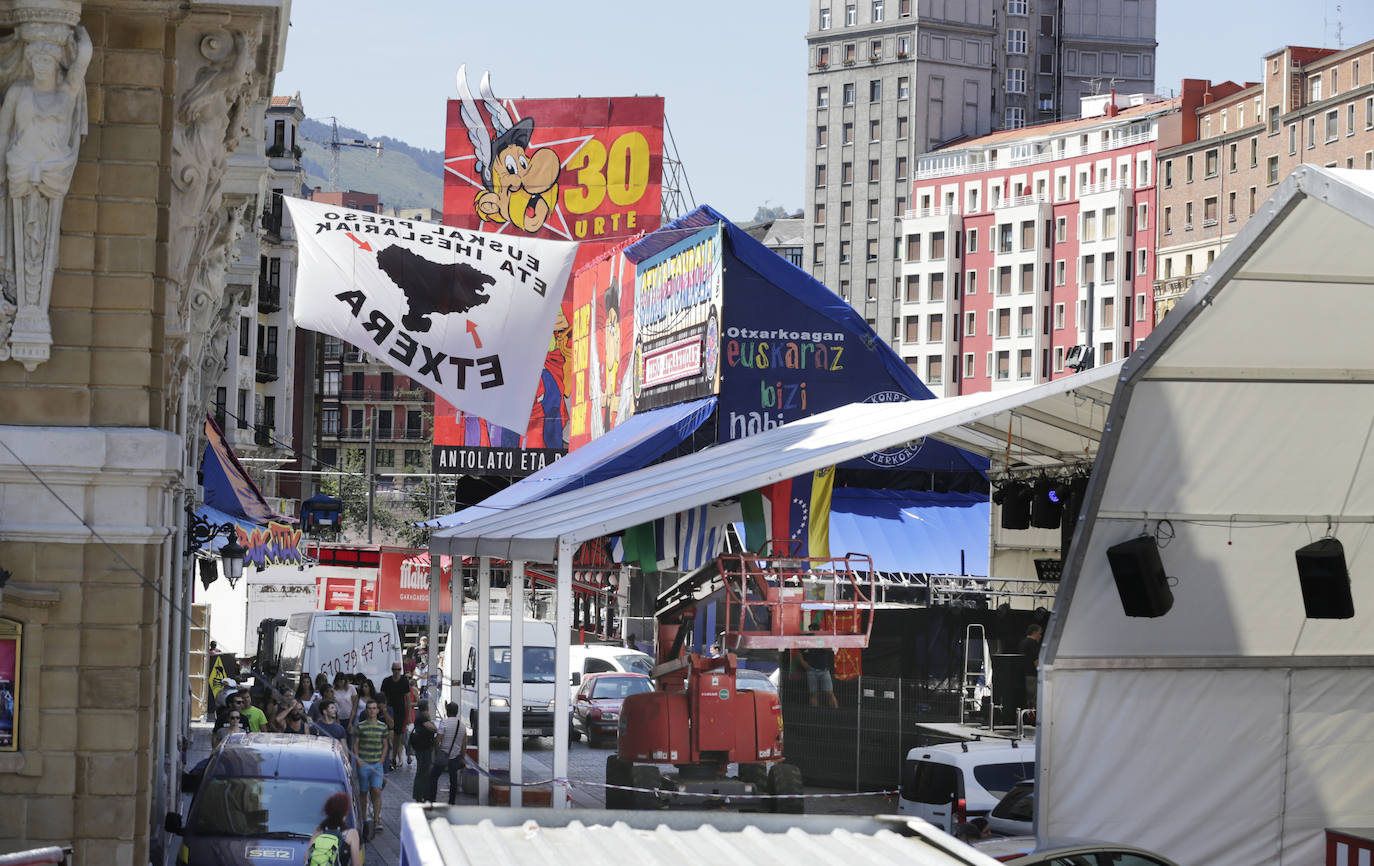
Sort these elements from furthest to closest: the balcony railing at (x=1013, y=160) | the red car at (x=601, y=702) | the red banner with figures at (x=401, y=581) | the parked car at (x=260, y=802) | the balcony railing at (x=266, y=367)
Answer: the balcony railing at (x=1013, y=160) < the balcony railing at (x=266, y=367) < the red banner with figures at (x=401, y=581) < the red car at (x=601, y=702) < the parked car at (x=260, y=802)

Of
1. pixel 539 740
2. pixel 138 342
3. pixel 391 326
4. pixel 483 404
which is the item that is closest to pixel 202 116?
pixel 138 342

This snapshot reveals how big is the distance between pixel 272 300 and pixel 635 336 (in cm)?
5196

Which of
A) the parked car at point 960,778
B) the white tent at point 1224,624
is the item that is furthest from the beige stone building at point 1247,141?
the white tent at point 1224,624

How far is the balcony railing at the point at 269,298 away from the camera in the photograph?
84.4 meters

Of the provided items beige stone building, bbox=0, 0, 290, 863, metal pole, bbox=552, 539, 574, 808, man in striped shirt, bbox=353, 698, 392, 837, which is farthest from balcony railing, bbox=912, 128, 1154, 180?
beige stone building, bbox=0, 0, 290, 863

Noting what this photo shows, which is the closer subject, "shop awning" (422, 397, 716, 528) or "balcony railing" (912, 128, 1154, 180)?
"shop awning" (422, 397, 716, 528)

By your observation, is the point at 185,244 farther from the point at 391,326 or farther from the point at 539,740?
the point at 539,740

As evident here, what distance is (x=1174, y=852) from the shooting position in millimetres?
14977

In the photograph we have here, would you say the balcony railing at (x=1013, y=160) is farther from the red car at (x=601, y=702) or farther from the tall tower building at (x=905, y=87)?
the red car at (x=601, y=702)

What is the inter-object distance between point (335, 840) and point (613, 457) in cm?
1749

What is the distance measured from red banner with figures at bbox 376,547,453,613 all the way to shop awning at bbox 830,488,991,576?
18513mm

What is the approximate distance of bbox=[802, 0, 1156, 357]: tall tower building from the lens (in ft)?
449

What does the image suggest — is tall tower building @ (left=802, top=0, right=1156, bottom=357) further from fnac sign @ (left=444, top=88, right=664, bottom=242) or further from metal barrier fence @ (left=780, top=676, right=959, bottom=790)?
metal barrier fence @ (left=780, top=676, right=959, bottom=790)

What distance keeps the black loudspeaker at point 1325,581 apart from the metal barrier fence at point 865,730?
430 inches
